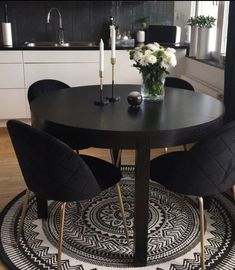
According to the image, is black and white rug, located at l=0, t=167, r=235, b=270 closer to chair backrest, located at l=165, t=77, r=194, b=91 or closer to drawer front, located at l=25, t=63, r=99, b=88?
chair backrest, located at l=165, t=77, r=194, b=91

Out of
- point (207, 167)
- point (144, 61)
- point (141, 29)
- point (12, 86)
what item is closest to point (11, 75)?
point (12, 86)

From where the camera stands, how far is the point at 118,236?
2.15m

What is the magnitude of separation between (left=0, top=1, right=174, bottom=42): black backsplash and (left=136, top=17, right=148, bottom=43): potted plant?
99mm

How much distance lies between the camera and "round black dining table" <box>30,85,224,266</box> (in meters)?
1.69

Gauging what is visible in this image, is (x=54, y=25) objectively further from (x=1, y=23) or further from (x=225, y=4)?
(x=225, y=4)

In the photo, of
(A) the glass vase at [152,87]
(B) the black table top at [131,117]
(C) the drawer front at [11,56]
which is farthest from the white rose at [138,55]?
(C) the drawer front at [11,56]

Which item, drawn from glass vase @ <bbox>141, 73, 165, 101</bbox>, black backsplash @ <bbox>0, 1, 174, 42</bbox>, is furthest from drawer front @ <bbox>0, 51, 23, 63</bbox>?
glass vase @ <bbox>141, 73, 165, 101</bbox>

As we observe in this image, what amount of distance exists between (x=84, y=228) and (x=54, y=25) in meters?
3.25

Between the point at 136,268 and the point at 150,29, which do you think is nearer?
the point at 136,268

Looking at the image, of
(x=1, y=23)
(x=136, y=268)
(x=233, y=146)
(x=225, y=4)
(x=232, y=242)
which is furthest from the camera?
(x=1, y=23)

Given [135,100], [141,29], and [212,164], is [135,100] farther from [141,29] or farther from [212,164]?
[141,29]

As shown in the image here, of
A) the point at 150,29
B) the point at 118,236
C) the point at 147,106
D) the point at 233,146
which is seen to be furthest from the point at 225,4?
the point at 118,236

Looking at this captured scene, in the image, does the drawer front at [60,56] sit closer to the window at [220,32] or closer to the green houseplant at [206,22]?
the green houseplant at [206,22]

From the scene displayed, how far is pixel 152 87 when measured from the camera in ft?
7.06
